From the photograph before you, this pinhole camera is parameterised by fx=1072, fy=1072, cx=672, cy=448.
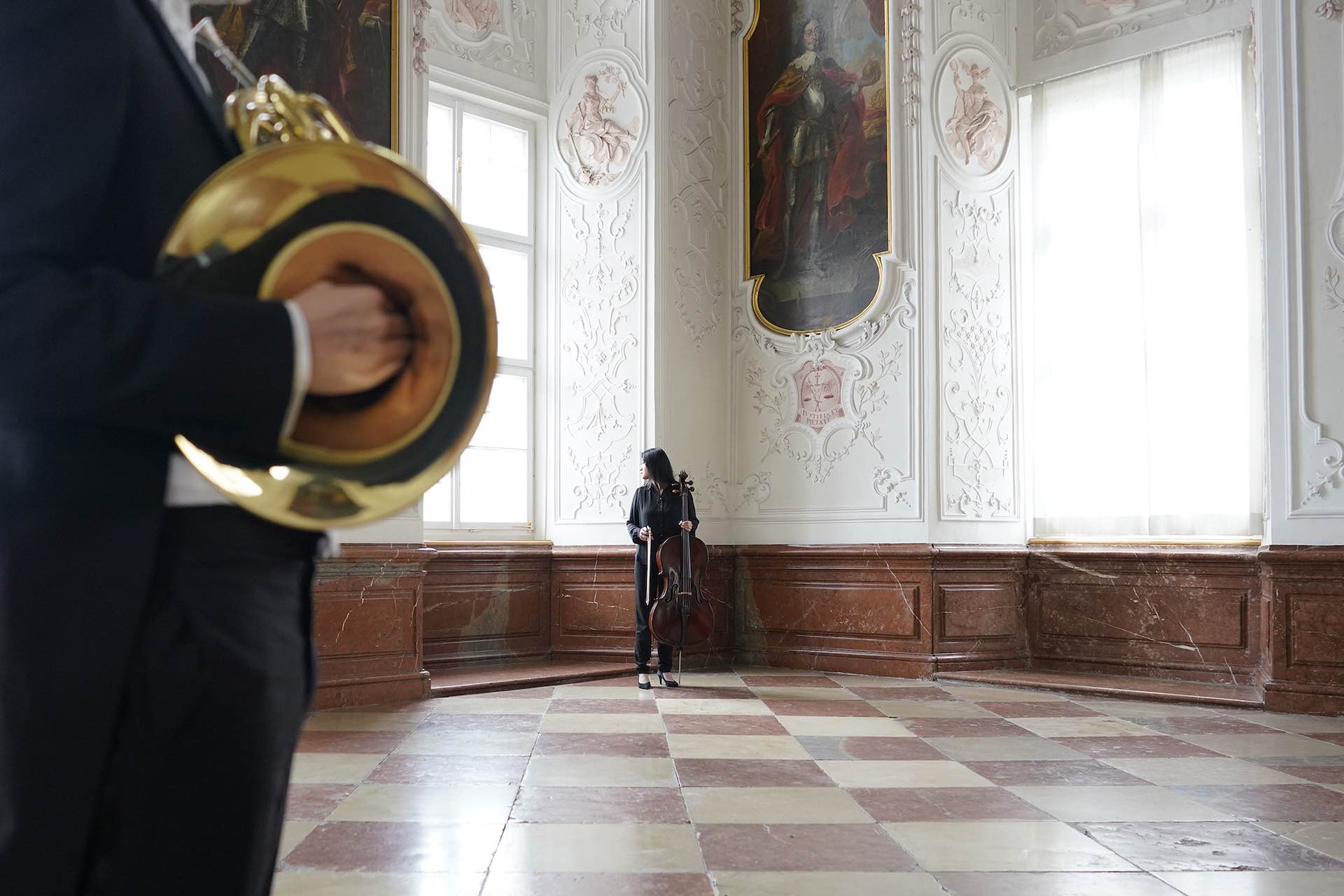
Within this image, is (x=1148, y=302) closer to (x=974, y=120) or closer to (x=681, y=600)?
(x=974, y=120)

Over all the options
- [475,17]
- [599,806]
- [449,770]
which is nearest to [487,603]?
[449,770]

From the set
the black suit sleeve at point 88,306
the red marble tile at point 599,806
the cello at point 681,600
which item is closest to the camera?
the black suit sleeve at point 88,306

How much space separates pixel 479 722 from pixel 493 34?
5.81 meters

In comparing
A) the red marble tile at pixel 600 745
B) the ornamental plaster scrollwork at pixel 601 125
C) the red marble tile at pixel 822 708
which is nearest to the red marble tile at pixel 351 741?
the red marble tile at pixel 600 745

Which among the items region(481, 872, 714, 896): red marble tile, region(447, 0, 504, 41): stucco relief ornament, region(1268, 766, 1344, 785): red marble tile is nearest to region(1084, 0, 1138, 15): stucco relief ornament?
region(447, 0, 504, 41): stucco relief ornament

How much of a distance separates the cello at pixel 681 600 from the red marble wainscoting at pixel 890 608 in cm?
165

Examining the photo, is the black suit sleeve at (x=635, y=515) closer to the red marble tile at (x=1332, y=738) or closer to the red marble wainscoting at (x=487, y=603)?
the red marble wainscoting at (x=487, y=603)

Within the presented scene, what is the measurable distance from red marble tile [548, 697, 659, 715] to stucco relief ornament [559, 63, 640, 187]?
4324 mm

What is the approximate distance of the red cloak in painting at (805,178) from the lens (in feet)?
27.7

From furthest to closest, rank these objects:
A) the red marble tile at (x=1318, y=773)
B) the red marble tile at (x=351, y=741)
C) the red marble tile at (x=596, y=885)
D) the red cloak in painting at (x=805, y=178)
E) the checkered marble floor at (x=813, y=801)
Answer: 1. the red cloak in painting at (x=805, y=178)
2. the red marble tile at (x=351, y=741)
3. the red marble tile at (x=1318, y=773)
4. the checkered marble floor at (x=813, y=801)
5. the red marble tile at (x=596, y=885)

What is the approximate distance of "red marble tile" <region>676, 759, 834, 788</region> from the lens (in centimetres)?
438

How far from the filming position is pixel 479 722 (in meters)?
5.83

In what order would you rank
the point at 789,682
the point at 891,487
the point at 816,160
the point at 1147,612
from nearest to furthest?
the point at 789,682, the point at 1147,612, the point at 891,487, the point at 816,160

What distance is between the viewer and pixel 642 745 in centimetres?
520
